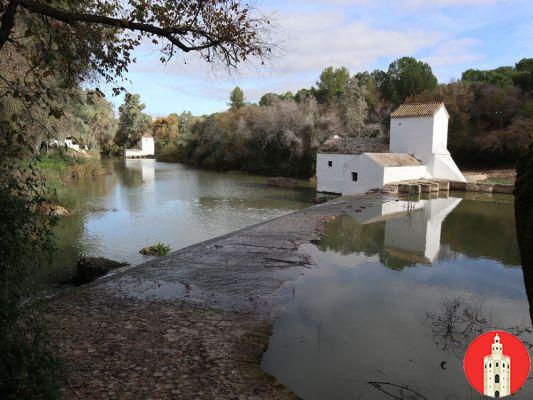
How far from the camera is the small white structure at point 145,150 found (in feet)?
254

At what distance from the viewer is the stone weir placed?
4.48m

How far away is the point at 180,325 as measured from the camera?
6.09 m

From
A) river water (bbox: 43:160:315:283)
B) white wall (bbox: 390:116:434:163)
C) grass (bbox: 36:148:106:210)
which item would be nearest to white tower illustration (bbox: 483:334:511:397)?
river water (bbox: 43:160:315:283)

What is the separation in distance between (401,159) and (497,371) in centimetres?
2387

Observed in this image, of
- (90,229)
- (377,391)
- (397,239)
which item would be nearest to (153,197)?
(90,229)

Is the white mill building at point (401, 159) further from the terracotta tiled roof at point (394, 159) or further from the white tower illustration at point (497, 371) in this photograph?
the white tower illustration at point (497, 371)

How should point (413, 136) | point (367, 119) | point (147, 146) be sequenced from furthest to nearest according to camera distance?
1. point (147, 146)
2. point (367, 119)
3. point (413, 136)

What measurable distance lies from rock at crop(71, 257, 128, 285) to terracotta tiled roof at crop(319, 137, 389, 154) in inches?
774

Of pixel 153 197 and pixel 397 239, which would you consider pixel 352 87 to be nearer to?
pixel 153 197

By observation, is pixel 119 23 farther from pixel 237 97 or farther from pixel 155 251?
pixel 237 97

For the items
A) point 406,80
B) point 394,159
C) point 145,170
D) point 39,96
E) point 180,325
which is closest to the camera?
point 39,96

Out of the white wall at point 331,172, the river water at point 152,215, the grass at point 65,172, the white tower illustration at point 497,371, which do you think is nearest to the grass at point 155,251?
the river water at point 152,215

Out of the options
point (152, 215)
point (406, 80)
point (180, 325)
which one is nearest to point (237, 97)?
point (406, 80)

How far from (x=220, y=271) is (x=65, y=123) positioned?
45.6 ft
